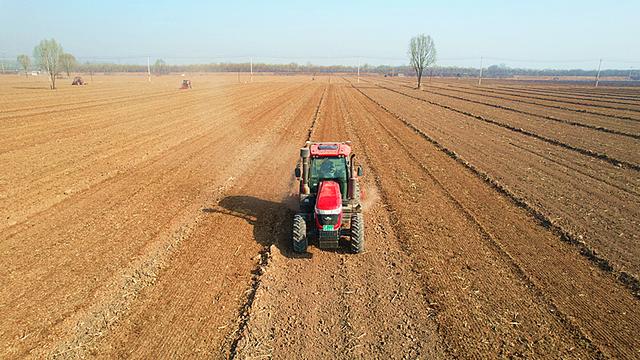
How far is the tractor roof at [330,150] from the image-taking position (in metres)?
9.08

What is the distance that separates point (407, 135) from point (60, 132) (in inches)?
742

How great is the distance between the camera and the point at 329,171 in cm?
919

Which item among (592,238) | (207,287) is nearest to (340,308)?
(207,287)

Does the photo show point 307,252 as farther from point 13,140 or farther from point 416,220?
point 13,140

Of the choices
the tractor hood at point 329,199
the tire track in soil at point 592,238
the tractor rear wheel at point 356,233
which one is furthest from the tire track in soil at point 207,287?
the tire track in soil at point 592,238

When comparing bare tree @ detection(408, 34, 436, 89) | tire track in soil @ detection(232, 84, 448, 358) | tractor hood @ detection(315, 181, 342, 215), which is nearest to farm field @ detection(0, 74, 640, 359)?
tire track in soil @ detection(232, 84, 448, 358)

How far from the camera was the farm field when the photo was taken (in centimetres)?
624

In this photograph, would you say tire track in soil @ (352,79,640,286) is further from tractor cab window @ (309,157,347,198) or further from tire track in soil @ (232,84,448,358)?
tractor cab window @ (309,157,347,198)

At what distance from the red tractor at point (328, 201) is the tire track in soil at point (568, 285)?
333 centimetres

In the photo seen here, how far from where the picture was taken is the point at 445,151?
18.8 metres

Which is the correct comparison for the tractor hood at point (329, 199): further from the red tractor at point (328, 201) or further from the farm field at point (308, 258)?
the farm field at point (308, 258)

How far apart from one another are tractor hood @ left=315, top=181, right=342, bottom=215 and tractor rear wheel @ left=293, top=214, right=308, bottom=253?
525 mm

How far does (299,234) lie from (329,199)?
3.14ft

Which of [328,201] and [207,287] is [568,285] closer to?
[328,201]
